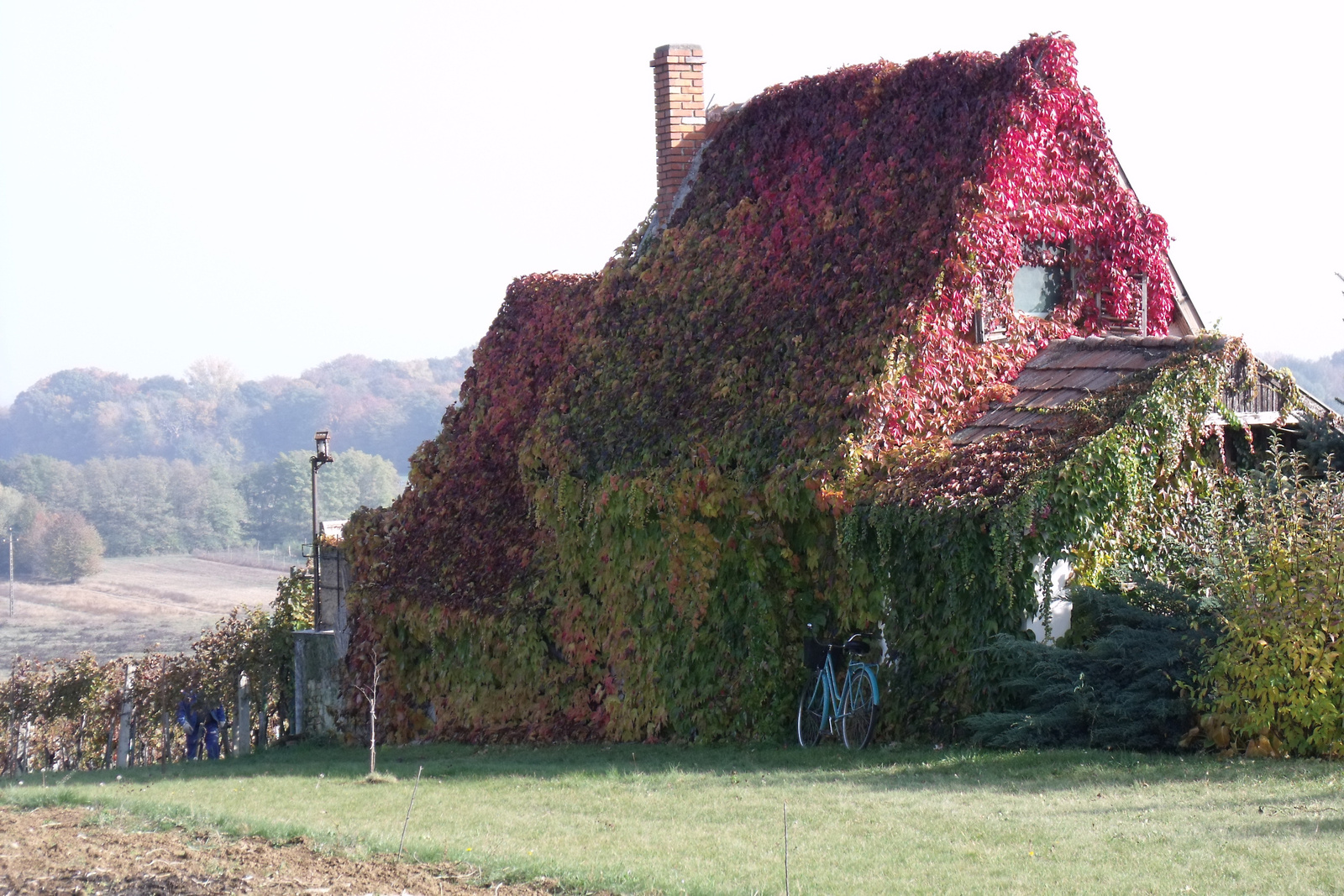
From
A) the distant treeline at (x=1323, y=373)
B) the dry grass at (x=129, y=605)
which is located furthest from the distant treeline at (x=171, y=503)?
the distant treeline at (x=1323, y=373)

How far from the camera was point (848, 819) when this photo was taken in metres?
9.05

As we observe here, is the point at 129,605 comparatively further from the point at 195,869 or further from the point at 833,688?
the point at 195,869

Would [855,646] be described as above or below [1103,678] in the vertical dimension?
above

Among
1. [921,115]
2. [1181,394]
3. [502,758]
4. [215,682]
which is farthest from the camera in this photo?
[215,682]

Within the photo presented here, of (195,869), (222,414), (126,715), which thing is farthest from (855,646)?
(222,414)

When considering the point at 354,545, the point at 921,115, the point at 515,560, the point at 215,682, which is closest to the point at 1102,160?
the point at 921,115

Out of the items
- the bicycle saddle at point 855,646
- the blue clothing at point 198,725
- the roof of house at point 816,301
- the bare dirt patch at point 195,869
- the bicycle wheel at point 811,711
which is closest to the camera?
the bare dirt patch at point 195,869

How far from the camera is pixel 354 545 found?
19859 mm

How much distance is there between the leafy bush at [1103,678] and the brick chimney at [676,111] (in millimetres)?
9917

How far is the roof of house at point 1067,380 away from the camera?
13.8 m

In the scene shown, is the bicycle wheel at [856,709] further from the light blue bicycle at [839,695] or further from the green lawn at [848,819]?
the green lawn at [848,819]

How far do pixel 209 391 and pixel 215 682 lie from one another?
389ft

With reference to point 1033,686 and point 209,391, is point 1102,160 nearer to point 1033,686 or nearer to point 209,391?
point 1033,686

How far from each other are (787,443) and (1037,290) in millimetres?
4363
